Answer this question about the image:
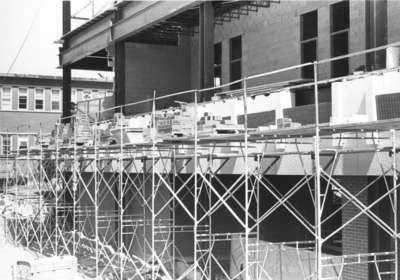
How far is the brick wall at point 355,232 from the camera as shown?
12781 millimetres

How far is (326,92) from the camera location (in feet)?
48.9

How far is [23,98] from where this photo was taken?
176ft

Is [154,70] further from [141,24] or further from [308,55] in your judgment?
[308,55]

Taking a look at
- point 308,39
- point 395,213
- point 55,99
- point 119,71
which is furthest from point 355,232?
point 55,99

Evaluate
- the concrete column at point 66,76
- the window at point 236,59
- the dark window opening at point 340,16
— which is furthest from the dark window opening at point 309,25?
the concrete column at point 66,76

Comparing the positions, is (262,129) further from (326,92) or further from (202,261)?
(202,261)

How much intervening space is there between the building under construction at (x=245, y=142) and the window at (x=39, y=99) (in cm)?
2158

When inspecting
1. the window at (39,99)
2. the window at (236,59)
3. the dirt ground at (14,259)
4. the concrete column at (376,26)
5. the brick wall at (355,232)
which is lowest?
the dirt ground at (14,259)

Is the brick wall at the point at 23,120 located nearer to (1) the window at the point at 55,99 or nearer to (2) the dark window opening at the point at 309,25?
(1) the window at the point at 55,99

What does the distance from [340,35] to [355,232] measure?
7652 mm

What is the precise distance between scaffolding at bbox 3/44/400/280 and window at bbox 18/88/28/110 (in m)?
24.2

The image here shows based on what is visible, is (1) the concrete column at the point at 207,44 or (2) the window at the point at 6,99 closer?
(1) the concrete column at the point at 207,44

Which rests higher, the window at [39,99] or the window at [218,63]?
the window at [39,99]

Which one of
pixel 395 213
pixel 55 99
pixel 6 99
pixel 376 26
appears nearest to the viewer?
pixel 395 213
